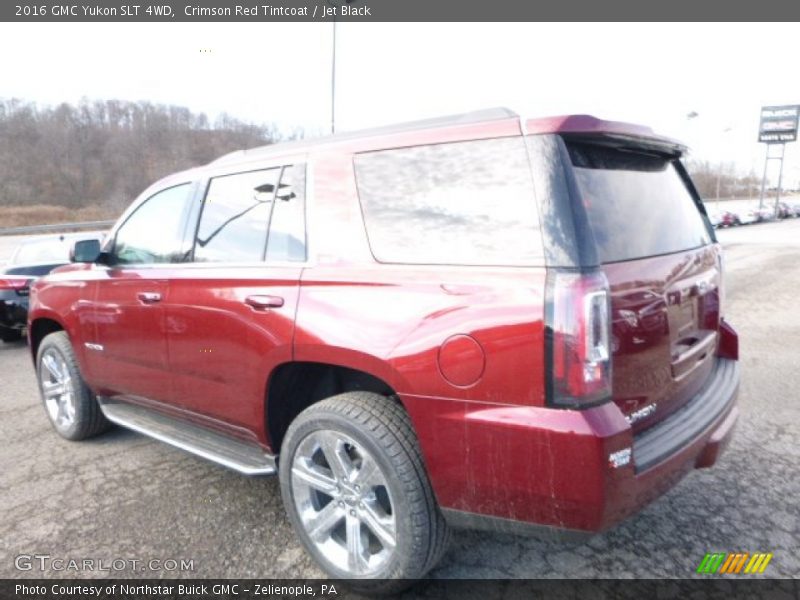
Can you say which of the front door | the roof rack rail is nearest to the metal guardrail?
the front door

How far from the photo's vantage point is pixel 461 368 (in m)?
2.05

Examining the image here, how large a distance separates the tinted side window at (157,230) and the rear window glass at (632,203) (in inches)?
89.9

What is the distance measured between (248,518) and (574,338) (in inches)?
82.6

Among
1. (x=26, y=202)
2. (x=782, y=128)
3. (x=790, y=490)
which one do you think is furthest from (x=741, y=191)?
(x=790, y=490)

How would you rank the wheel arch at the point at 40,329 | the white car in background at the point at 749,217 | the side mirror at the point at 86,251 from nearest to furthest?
the side mirror at the point at 86,251 < the wheel arch at the point at 40,329 < the white car in background at the point at 749,217

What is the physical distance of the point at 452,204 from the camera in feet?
7.29

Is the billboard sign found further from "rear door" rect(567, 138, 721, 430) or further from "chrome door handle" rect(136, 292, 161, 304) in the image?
"chrome door handle" rect(136, 292, 161, 304)

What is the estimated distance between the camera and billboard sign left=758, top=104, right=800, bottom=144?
237 feet

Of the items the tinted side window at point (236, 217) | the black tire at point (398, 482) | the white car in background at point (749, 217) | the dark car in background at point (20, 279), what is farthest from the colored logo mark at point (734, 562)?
the white car in background at point (749, 217)

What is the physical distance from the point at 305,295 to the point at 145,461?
217 cm

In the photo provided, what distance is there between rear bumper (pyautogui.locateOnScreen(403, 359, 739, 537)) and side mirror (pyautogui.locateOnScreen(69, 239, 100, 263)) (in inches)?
106

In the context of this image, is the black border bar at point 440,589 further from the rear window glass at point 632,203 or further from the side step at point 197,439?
the rear window glass at point 632,203

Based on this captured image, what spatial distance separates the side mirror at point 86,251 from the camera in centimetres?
380

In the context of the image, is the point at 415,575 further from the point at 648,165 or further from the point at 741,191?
the point at 741,191
